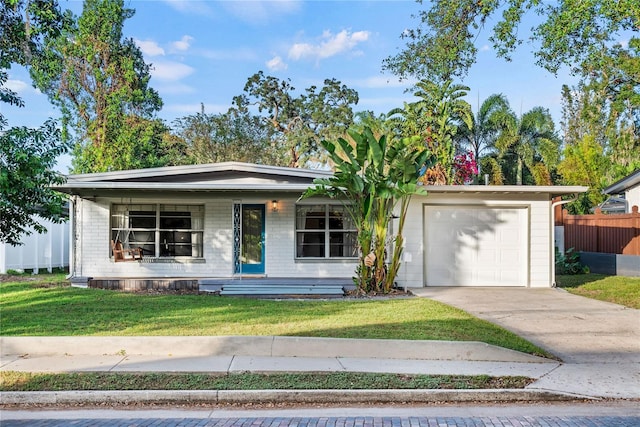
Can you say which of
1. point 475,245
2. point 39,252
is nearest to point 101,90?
point 39,252

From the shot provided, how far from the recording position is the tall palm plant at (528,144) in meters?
32.6

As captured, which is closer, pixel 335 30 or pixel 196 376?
pixel 196 376

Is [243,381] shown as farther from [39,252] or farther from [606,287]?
[39,252]

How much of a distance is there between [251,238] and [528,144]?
24.6 metres

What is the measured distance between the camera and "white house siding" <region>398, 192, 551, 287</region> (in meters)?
14.2

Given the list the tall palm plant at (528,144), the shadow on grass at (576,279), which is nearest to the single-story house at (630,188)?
the shadow on grass at (576,279)

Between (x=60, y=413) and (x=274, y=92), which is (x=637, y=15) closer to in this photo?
(x=60, y=413)

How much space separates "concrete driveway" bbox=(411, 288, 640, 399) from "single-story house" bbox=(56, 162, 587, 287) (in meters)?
1.00

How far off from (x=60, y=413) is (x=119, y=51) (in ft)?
90.4

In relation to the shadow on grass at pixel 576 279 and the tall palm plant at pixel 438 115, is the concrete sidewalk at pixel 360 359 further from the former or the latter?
→ the tall palm plant at pixel 438 115

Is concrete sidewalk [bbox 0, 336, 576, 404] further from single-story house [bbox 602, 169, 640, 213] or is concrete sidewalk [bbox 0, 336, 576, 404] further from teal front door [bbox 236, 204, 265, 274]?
single-story house [bbox 602, 169, 640, 213]

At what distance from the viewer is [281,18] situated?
657 inches

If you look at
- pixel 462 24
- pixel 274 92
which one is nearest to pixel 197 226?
pixel 462 24

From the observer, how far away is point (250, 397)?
602 centimetres
